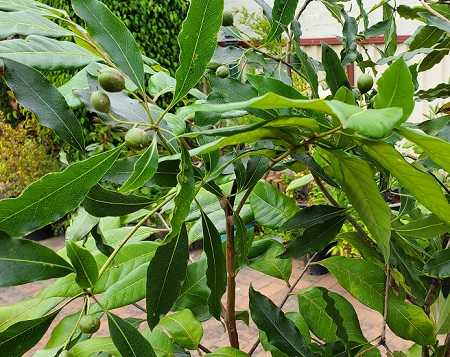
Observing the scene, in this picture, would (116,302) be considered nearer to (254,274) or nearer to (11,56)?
(11,56)

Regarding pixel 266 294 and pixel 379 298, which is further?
pixel 266 294

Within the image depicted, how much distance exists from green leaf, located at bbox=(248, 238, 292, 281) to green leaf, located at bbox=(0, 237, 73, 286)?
0.35 meters

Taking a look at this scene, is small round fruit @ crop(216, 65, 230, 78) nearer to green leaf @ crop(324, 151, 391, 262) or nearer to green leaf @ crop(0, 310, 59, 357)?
green leaf @ crop(324, 151, 391, 262)

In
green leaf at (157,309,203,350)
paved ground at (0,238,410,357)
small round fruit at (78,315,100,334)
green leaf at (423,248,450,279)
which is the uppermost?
green leaf at (423,248,450,279)

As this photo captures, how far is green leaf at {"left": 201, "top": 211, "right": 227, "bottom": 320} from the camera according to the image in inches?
20.4

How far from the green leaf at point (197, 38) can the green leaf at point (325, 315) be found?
14.8 inches

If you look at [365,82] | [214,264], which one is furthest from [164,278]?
[365,82]

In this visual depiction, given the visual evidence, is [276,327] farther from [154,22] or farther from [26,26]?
[154,22]

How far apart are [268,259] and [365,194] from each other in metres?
0.34

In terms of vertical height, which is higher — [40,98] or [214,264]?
[40,98]

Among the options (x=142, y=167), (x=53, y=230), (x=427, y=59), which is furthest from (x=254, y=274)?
(x=142, y=167)

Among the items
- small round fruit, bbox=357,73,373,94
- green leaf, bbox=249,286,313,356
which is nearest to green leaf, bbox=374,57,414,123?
small round fruit, bbox=357,73,373,94

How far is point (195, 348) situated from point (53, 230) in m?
3.82

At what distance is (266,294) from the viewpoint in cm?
287
